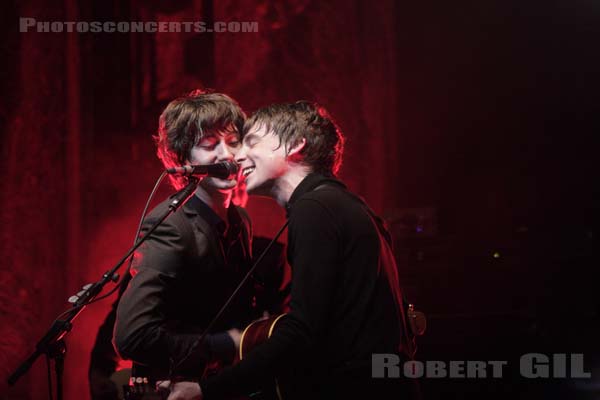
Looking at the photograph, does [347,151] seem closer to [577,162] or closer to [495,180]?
[495,180]

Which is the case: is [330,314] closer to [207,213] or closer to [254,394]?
[254,394]

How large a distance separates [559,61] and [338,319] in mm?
3726

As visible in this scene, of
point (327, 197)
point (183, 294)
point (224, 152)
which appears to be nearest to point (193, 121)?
point (224, 152)

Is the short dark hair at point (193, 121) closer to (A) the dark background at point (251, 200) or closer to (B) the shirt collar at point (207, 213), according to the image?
(B) the shirt collar at point (207, 213)

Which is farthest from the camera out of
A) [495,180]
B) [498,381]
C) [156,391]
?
[495,180]

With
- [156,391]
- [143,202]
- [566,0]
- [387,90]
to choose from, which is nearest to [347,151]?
[387,90]

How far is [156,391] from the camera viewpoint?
227cm

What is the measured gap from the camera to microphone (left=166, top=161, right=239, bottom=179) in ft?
7.26

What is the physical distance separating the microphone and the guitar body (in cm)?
60

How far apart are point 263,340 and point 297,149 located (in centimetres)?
72


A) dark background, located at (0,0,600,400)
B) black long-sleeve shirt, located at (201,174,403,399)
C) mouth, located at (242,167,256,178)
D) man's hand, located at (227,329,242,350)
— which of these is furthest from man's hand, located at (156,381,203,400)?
dark background, located at (0,0,600,400)

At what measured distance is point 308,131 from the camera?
7.36 ft

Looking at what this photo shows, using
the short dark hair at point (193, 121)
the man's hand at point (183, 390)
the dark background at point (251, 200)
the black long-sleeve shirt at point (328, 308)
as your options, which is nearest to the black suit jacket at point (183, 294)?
the man's hand at point (183, 390)

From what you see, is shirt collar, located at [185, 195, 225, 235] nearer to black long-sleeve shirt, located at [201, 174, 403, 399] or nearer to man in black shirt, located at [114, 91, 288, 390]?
man in black shirt, located at [114, 91, 288, 390]
